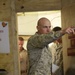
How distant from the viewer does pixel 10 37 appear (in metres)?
3.12

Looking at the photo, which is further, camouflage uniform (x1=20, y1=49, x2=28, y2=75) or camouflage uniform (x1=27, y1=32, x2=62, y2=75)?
camouflage uniform (x1=20, y1=49, x2=28, y2=75)

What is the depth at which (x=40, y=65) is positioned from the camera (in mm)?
2357

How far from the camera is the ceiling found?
9.89 feet

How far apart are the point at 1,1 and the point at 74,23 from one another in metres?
1.09

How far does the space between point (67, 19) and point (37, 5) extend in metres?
0.47

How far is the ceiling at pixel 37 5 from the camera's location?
301 cm

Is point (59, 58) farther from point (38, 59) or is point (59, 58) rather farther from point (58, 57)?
point (38, 59)

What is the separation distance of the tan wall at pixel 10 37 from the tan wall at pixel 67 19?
27.6 inches

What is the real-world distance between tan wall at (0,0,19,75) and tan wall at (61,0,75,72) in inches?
Result: 27.6

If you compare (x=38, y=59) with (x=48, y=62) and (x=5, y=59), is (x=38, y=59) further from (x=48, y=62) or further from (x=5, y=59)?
(x=5, y=59)

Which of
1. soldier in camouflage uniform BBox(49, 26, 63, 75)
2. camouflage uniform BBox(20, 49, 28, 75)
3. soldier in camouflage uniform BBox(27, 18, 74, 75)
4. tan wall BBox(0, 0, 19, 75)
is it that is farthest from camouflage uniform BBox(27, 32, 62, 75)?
camouflage uniform BBox(20, 49, 28, 75)

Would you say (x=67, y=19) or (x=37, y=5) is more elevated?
(x=37, y=5)

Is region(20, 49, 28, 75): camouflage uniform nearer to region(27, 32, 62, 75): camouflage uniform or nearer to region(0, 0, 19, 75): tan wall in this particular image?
region(0, 0, 19, 75): tan wall

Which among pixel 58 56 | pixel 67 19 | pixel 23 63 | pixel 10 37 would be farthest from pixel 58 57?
pixel 23 63
